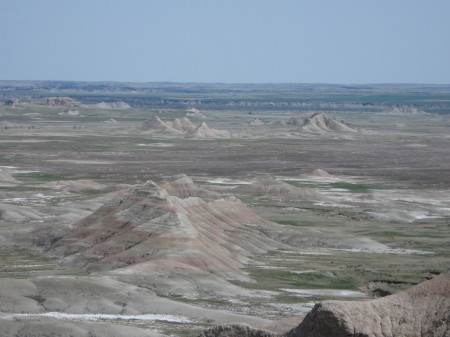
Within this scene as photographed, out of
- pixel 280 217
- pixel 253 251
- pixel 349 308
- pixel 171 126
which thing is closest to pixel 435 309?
pixel 349 308

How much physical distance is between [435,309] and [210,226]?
107 ft

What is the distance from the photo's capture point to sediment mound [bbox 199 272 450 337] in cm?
2794

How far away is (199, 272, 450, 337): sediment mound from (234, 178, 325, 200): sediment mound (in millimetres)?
56791

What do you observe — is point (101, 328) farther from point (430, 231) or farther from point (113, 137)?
point (113, 137)

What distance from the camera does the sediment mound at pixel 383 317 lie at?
27.9m

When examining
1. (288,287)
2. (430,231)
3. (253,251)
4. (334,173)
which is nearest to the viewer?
(288,287)

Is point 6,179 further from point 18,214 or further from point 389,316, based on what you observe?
point 389,316

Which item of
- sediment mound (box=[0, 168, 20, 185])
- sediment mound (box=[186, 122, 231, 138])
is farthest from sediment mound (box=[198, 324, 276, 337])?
sediment mound (box=[186, 122, 231, 138])

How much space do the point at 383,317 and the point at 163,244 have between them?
84.0 feet

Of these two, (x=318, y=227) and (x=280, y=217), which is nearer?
(x=318, y=227)

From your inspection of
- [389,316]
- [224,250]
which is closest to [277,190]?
[224,250]

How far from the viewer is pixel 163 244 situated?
54.1 meters

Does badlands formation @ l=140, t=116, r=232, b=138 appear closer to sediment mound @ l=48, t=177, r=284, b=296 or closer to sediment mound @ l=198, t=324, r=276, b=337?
sediment mound @ l=48, t=177, r=284, b=296

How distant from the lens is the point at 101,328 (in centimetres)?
3562
